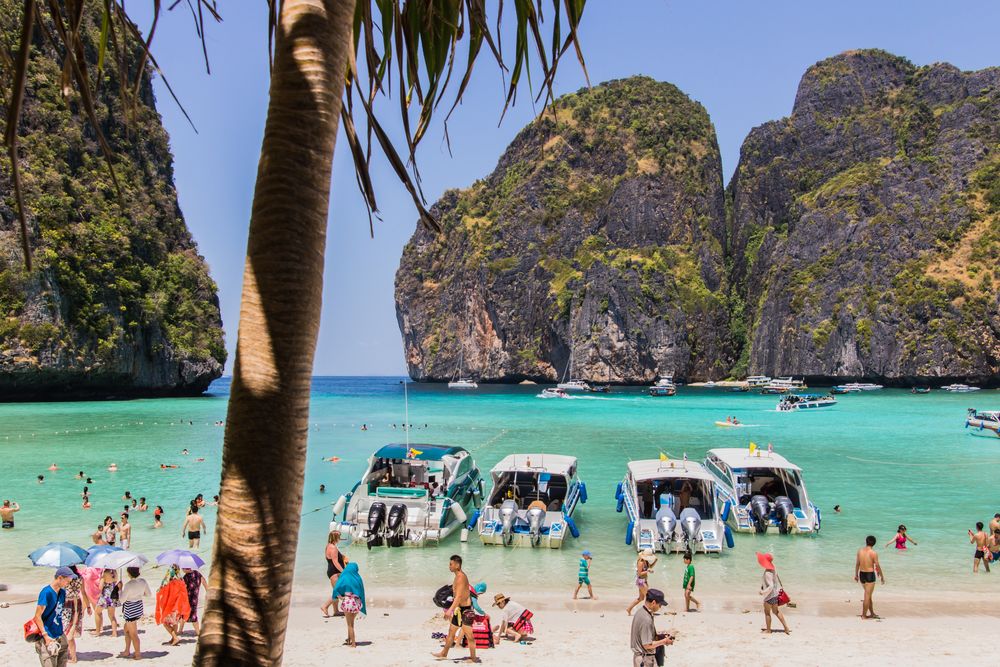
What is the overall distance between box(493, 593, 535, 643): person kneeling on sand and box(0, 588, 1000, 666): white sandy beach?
226 mm

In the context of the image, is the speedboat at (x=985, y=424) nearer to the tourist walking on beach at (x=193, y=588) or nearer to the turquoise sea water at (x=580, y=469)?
the turquoise sea water at (x=580, y=469)

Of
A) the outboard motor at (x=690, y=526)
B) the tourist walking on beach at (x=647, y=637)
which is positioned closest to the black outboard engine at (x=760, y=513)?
the outboard motor at (x=690, y=526)

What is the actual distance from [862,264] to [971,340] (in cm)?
1639

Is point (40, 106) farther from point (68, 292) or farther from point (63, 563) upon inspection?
point (63, 563)

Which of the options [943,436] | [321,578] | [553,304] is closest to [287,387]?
[321,578]

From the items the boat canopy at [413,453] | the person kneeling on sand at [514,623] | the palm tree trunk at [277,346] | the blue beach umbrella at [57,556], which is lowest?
the person kneeling on sand at [514,623]

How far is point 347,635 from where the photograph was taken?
10.8 m

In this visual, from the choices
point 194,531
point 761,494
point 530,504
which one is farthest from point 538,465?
point 194,531

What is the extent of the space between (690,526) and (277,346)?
588 inches

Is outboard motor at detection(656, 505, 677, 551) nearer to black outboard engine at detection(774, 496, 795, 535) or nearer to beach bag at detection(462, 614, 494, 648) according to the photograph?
black outboard engine at detection(774, 496, 795, 535)

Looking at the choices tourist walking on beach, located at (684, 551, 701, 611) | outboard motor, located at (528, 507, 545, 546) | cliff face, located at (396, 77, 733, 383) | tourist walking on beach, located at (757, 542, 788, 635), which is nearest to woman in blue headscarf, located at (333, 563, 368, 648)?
tourist walking on beach, located at (684, 551, 701, 611)

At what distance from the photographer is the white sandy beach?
9.73 m

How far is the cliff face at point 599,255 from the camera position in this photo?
111 meters

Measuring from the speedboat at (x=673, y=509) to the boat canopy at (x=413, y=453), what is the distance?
4768 millimetres
